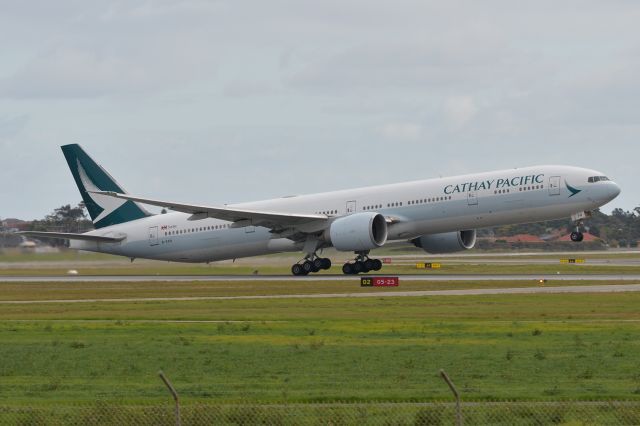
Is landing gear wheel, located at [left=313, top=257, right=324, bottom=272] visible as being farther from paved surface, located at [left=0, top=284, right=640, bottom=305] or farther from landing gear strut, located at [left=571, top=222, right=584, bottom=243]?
landing gear strut, located at [left=571, top=222, right=584, bottom=243]

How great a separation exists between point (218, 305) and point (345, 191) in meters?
22.5

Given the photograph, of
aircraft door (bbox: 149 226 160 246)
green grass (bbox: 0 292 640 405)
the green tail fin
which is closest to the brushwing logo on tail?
the green tail fin

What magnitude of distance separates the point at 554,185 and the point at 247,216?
16921 mm

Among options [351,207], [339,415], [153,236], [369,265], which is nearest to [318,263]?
[369,265]

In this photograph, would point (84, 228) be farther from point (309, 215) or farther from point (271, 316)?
point (271, 316)

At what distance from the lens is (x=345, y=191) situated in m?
64.2

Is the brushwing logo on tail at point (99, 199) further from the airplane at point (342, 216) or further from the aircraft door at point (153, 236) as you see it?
the aircraft door at point (153, 236)

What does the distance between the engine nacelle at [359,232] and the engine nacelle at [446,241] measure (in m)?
5.57

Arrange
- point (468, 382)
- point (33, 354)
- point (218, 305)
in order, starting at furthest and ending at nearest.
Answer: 1. point (218, 305)
2. point (33, 354)
3. point (468, 382)

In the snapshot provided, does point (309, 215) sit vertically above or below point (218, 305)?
above

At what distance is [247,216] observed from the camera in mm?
60906

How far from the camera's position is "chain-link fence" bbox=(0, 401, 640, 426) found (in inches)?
685

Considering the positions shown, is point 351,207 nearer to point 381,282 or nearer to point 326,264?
point 326,264

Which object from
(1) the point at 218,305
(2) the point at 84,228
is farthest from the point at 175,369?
(2) the point at 84,228
